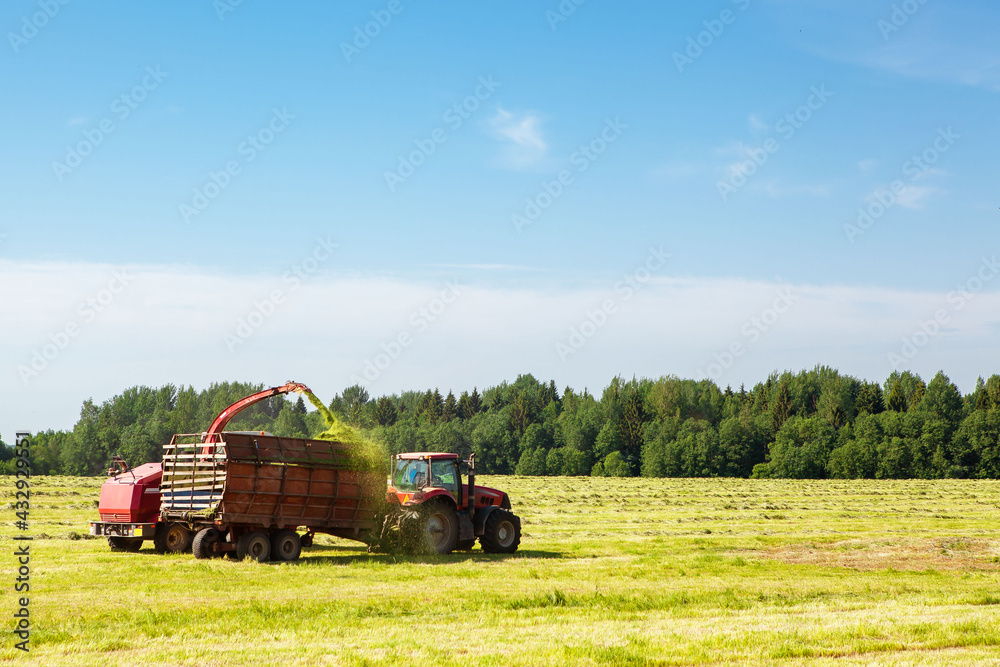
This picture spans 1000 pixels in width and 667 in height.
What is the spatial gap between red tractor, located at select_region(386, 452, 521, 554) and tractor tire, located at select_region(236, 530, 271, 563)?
2926 mm

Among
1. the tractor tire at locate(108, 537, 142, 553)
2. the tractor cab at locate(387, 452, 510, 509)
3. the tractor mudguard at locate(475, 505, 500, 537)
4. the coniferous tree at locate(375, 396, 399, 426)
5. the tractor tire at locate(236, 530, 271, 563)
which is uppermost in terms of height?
the coniferous tree at locate(375, 396, 399, 426)

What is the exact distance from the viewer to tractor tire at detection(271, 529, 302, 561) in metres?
19.4

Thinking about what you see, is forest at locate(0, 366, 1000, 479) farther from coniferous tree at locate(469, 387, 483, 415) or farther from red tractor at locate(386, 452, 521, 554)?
red tractor at locate(386, 452, 521, 554)

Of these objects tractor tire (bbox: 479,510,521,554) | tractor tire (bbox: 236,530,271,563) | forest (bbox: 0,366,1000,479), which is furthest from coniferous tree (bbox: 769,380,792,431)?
tractor tire (bbox: 236,530,271,563)

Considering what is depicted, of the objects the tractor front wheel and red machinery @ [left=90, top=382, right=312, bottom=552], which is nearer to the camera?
the tractor front wheel

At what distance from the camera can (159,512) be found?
21.2 m

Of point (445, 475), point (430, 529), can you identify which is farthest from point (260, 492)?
point (445, 475)

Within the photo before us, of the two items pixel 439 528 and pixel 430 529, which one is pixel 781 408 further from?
pixel 430 529

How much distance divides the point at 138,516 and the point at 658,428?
102m

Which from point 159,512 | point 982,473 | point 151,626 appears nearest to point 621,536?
point 159,512

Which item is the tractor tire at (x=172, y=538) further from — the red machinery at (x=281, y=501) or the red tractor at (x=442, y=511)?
the red tractor at (x=442, y=511)

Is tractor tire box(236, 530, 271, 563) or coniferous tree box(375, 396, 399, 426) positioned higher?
coniferous tree box(375, 396, 399, 426)

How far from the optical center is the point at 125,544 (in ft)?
70.1

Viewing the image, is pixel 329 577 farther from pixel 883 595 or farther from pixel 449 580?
pixel 883 595
